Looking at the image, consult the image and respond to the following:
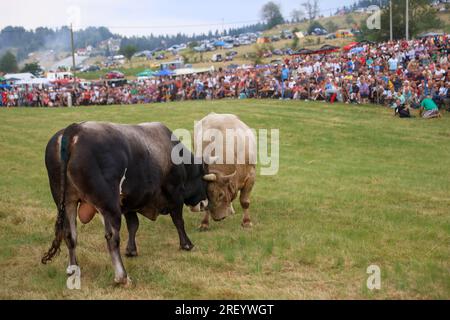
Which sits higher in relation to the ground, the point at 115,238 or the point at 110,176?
the point at 110,176

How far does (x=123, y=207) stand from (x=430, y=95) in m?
19.1

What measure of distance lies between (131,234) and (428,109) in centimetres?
1755

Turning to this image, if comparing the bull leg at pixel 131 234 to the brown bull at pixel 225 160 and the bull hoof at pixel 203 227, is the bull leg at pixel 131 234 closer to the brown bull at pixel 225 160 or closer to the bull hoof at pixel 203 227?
the brown bull at pixel 225 160

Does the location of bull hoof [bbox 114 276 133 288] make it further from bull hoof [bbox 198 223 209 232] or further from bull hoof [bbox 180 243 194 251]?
bull hoof [bbox 198 223 209 232]

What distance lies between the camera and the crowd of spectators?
937 inches

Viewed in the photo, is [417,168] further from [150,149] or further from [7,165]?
[7,165]

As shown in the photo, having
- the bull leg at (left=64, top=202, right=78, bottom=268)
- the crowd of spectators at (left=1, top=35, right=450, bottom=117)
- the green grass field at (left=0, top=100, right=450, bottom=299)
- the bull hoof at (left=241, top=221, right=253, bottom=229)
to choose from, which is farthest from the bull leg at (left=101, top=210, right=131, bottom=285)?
the crowd of spectators at (left=1, top=35, right=450, bottom=117)

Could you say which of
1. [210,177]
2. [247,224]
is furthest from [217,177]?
[247,224]

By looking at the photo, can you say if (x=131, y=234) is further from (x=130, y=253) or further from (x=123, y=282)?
(x=123, y=282)

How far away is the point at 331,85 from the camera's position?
27734mm

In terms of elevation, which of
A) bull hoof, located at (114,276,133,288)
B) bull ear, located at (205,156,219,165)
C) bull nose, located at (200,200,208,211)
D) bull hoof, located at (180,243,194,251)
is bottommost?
bull hoof, located at (180,243,194,251)

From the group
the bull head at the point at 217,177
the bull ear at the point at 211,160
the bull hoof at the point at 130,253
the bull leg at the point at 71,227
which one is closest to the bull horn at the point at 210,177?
the bull head at the point at 217,177

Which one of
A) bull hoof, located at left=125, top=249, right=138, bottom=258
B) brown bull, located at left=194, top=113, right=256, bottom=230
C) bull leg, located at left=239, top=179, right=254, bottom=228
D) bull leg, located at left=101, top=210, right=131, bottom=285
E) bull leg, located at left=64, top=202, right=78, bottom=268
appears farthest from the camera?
bull leg, located at left=239, top=179, right=254, bottom=228

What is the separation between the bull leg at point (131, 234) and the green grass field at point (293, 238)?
20 cm
